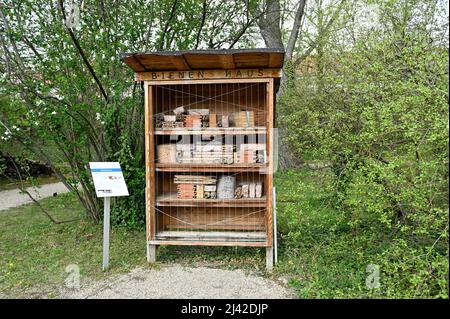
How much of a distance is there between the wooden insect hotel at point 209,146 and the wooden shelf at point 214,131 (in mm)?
12

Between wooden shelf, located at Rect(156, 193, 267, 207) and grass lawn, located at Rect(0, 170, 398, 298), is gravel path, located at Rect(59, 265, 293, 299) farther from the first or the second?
wooden shelf, located at Rect(156, 193, 267, 207)

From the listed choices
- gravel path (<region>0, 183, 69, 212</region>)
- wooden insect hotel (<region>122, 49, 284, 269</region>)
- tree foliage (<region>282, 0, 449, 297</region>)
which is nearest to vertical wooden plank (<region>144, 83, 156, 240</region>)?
wooden insect hotel (<region>122, 49, 284, 269</region>)

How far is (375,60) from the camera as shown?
4.10 metres

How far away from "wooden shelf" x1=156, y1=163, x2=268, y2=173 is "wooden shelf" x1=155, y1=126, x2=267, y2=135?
15.5 inches

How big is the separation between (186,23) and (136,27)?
0.85m

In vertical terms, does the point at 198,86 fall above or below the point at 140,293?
above

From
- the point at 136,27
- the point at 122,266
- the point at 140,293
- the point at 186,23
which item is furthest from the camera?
the point at 186,23

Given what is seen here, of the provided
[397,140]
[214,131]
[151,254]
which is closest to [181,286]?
[151,254]

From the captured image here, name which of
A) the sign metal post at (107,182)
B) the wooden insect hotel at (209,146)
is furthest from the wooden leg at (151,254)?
the sign metal post at (107,182)

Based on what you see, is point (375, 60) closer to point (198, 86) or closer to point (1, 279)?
point (198, 86)

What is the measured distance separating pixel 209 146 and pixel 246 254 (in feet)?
4.88

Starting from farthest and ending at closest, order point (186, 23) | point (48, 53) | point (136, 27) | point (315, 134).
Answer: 1. point (186, 23)
2. point (136, 27)
3. point (48, 53)
4. point (315, 134)
